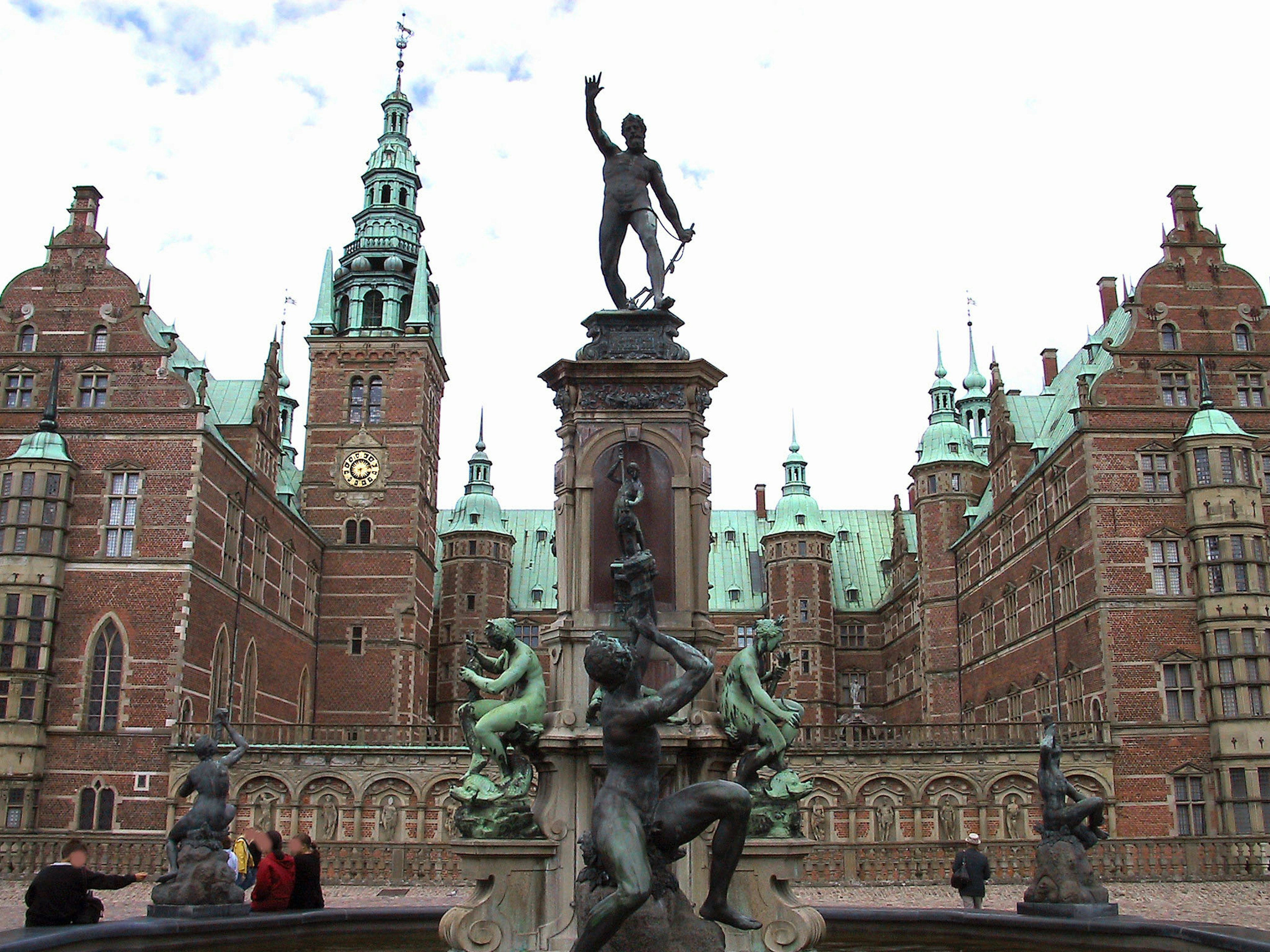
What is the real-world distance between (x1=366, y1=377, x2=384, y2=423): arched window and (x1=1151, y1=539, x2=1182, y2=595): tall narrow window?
29420mm

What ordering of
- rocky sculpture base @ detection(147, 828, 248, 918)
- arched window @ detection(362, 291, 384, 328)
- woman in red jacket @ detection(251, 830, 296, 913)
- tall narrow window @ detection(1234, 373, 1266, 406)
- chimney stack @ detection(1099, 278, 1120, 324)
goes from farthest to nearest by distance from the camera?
arched window @ detection(362, 291, 384, 328) < chimney stack @ detection(1099, 278, 1120, 324) < tall narrow window @ detection(1234, 373, 1266, 406) < rocky sculpture base @ detection(147, 828, 248, 918) < woman in red jacket @ detection(251, 830, 296, 913)

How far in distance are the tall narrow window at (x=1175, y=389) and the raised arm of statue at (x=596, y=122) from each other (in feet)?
93.3

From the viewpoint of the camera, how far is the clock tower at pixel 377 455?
4688 cm

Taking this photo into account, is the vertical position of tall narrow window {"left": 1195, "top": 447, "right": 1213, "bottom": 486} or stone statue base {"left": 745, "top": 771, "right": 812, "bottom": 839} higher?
tall narrow window {"left": 1195, "top": 447, "right": 1213, "bottom": 486}

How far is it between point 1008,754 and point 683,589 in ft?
85.8

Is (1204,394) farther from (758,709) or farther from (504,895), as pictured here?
(504,895)

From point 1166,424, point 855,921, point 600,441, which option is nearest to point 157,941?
point 600,441

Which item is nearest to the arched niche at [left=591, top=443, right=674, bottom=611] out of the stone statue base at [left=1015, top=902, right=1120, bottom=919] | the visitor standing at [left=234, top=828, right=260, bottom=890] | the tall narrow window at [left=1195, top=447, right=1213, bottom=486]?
the stone statue base at [left=1015, top=902, right=1120, bottom=919]

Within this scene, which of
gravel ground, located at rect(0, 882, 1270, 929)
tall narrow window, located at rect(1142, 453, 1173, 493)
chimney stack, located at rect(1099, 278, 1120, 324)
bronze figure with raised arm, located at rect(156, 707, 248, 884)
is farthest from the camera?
chimney stack, located at rect(1099, 278, 1120, 324)

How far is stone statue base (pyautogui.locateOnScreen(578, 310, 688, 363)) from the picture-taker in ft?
36.0

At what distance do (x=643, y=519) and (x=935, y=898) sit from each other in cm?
1437

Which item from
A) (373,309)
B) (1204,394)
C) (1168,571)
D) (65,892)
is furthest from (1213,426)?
(373,309)

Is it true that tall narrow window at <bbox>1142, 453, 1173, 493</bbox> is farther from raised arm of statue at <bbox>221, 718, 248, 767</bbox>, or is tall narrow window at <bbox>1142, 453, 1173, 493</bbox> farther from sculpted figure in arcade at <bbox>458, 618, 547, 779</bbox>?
sculpted figure in arcade at <bbox>458, 618, 547, 779</bbox>

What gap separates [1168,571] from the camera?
33812 millimetres
